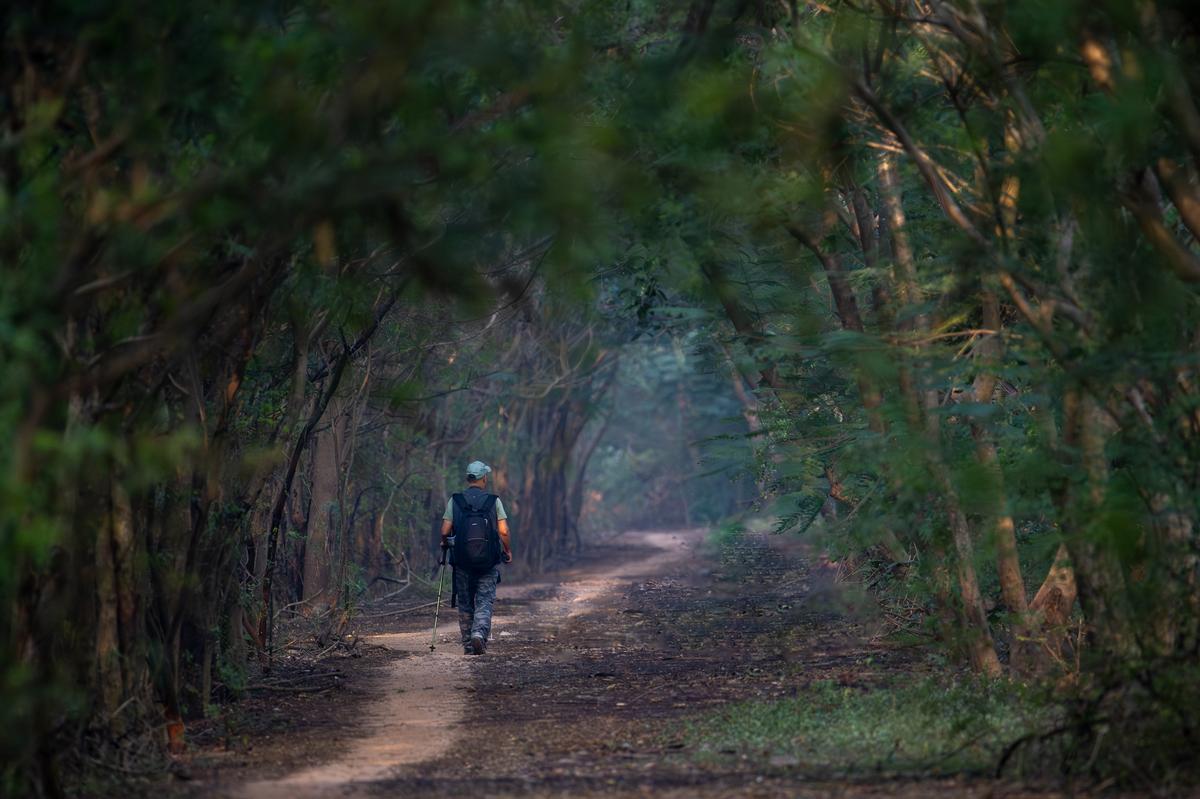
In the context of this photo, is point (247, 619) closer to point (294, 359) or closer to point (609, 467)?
point (294, 359)

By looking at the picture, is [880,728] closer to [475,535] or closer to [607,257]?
[607,257]

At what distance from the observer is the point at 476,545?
1495 cm

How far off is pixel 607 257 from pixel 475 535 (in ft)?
16.5

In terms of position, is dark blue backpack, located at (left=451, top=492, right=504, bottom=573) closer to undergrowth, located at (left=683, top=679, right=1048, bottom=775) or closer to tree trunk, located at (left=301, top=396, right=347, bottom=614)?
tree trunk, located at (left=301, top=396, right=347, bottom=614)

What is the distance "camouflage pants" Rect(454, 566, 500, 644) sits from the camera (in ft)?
49.8

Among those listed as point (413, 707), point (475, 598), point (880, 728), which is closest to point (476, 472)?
point (475, 598)

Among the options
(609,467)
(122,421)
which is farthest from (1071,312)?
(609,467)

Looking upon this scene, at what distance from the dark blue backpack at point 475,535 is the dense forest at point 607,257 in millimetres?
1959

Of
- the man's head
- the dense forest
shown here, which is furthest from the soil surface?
the man's head

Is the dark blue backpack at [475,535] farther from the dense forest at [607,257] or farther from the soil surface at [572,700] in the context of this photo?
the dense forest at [607,257]

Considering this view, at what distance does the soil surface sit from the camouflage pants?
0.32 metres

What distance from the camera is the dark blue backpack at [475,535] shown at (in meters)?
14.9

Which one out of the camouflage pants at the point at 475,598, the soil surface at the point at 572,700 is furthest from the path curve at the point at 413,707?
the camouflage pants at the point at 475,598

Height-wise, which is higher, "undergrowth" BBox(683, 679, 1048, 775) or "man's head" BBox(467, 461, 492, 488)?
"man's head" BBox(467, 461, 492, 488)
